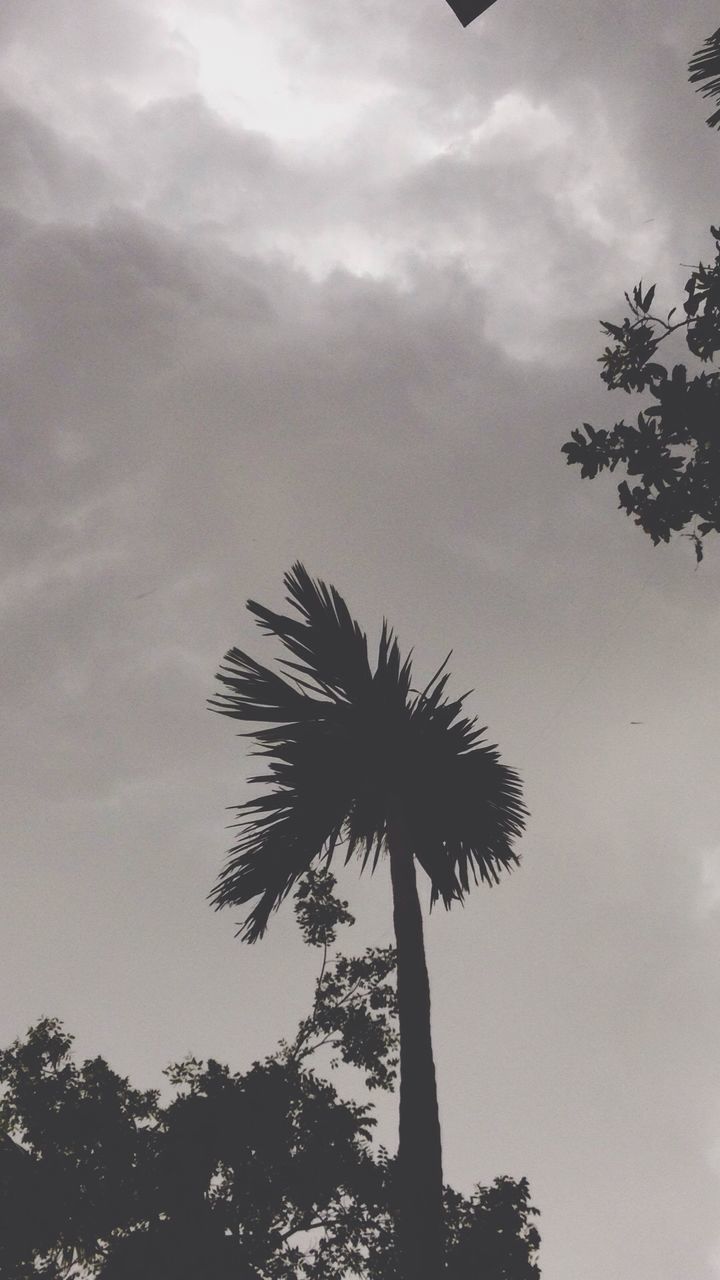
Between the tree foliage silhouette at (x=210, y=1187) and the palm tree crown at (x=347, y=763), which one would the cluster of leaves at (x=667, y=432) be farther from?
the tree foliage silhouette at (x=210, y=1187)

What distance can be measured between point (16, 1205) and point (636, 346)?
351 inches

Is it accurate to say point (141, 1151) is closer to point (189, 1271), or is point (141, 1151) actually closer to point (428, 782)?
point (189, 1271)

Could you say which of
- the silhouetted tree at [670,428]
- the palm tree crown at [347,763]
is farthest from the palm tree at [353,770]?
the silhouetted tree at [670,428]

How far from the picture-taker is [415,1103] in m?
5.29

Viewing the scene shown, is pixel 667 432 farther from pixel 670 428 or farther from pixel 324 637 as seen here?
pixel 324 637

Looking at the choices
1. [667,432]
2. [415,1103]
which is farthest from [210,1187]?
[667,432]

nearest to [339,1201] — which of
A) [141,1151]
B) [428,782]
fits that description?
[141,1151]

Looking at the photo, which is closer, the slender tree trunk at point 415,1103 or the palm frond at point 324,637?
the slender tree trunk at point 415,1103

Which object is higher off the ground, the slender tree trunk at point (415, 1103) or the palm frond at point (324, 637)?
the palm frond at point (324, 637)

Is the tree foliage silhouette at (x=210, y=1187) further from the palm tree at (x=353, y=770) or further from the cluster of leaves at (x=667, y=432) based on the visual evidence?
the cluster of leaves at (x=667, y=432)

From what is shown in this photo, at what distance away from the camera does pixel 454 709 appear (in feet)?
25.7

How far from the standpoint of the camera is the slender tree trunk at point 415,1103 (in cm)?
468

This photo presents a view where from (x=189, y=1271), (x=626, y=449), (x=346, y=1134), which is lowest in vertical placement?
(x=189, y=1271)

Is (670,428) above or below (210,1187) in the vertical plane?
above
